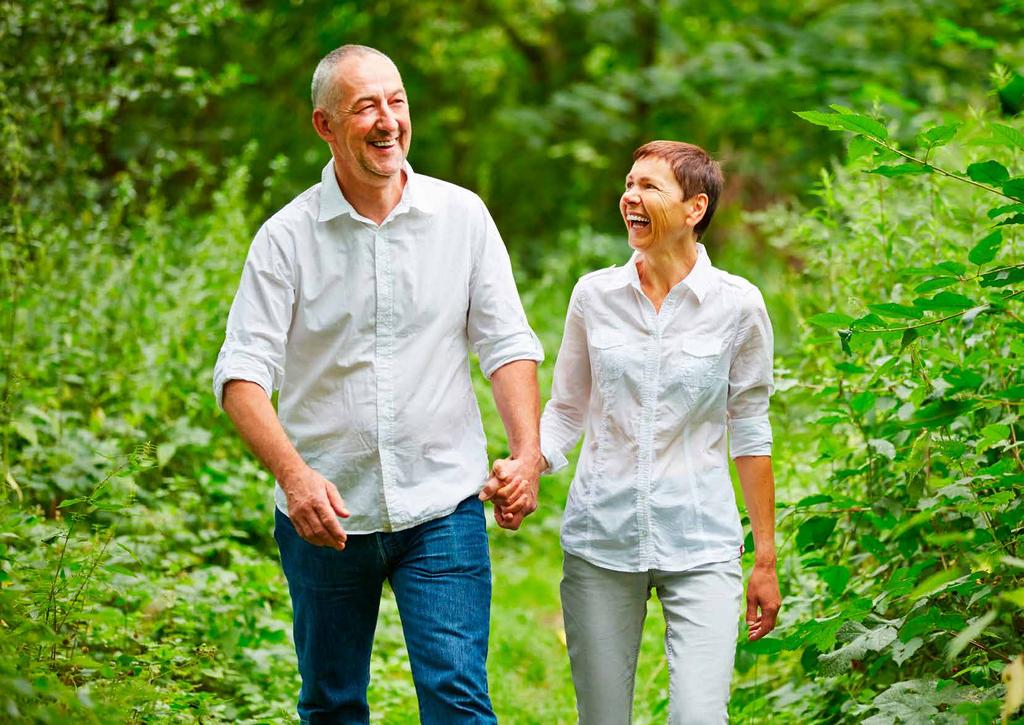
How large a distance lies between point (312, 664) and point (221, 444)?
2836 millimetres

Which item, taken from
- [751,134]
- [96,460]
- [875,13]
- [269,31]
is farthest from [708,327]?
[751,134]

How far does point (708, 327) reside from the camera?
3254 millimetres

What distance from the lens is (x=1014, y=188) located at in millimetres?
2553

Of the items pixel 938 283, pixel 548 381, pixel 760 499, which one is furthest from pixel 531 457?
pixel 548 381

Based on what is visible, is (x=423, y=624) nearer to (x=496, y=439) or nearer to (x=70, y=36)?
(x=496, y=439)

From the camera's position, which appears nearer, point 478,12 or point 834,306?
point 834,306

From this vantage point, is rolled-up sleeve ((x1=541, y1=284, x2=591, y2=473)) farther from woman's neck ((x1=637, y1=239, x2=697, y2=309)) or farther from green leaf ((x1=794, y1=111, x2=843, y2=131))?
green leaf ((x1=794, y1=111, x2=843, y2=131))

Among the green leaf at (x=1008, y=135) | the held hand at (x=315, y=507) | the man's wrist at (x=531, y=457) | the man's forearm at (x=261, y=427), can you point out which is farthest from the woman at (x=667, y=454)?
the green leaf at (x=1008, y=135)

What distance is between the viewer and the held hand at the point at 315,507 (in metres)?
2.89

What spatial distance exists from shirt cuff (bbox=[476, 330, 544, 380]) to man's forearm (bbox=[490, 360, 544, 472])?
15 mm

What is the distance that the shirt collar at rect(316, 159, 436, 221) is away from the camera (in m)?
3.25

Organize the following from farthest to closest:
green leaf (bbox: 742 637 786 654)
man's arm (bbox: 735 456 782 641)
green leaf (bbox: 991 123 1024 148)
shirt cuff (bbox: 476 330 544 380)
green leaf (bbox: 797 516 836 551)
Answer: green leaf (bbox: 797 516 836 551) < shirt cuff (bbox: 476 330 544 380) < man's arm (bbox: 735 456 782 641) < green leaf (bbox: 742 637 786 654) < green leaf (bbox: 991 123 1024 148)

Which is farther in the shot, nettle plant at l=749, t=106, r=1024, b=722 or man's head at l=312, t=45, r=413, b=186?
man's head at l=312, t=45, r=413, b=186

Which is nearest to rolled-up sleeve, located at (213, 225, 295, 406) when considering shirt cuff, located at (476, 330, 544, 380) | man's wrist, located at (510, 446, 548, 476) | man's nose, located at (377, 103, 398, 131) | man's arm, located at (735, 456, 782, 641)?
man's nose, located at (377, 103, 398, 131)
